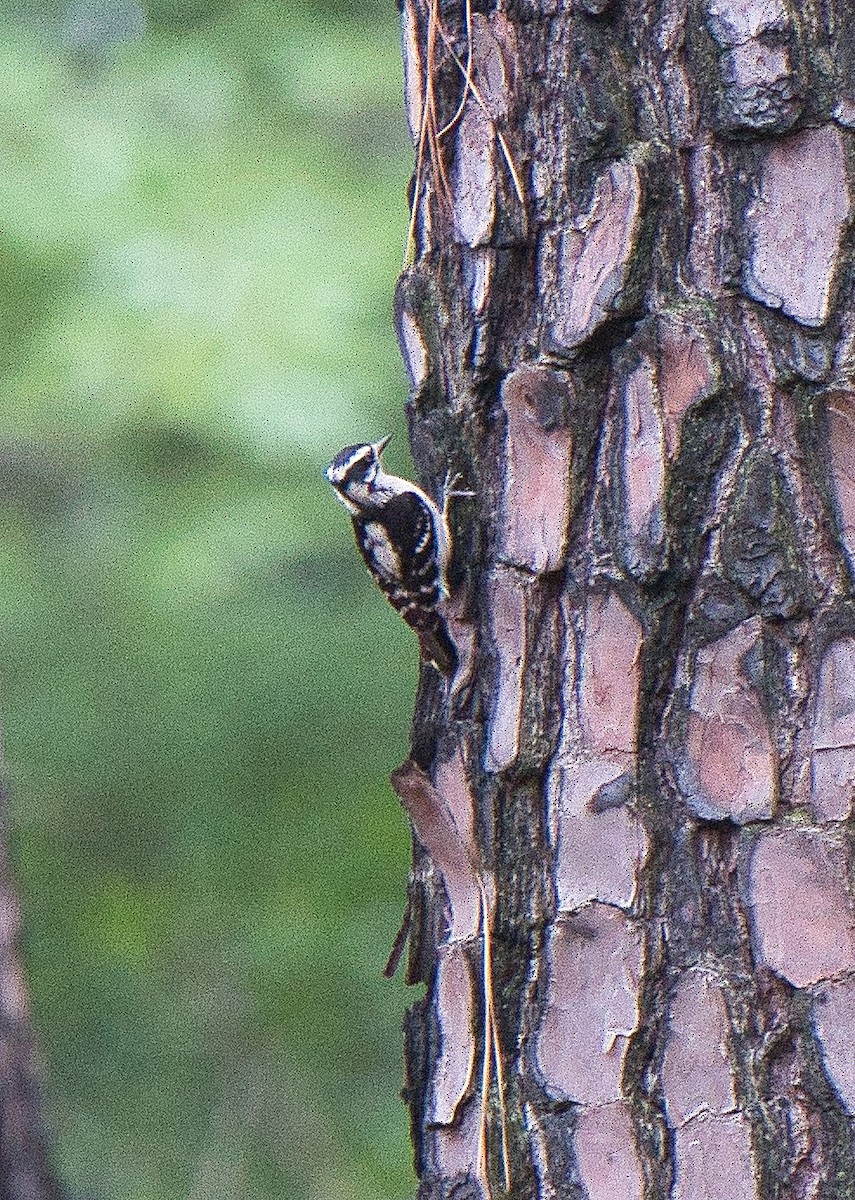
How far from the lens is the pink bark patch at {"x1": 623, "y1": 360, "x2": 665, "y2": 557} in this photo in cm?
185

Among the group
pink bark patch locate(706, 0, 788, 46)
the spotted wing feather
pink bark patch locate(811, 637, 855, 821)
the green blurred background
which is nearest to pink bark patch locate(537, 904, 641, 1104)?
pink bark patch locate(811, 637, 855, 821)

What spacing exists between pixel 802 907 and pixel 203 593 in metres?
3.39

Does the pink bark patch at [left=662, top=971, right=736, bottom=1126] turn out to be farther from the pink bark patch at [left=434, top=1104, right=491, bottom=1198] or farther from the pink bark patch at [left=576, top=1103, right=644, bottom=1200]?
the pink bark patch at [left=434, top=1104, right=491, bottom=1198]

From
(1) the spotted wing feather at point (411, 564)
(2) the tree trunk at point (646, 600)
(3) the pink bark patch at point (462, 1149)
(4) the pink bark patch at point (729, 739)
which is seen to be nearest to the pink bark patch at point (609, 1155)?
(2) the tree trunk at point (646, 600)

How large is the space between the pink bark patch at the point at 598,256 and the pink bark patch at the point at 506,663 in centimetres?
37

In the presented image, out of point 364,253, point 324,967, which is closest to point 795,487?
point 364,253

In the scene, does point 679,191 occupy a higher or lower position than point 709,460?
higher

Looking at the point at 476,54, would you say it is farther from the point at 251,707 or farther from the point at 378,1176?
the point at 378,1176

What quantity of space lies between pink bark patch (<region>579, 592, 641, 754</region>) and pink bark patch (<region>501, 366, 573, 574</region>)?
11cm

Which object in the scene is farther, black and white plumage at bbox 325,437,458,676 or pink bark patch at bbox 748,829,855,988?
black and white plumage at bbox 325,437,458,676

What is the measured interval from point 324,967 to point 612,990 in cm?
518

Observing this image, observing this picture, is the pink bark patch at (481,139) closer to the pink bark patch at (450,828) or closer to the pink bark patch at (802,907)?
the pink bark patch at (450,828)

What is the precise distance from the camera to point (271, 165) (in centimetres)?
450

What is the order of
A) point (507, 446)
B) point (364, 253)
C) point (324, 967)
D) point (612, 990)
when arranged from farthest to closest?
point (324, 967) → point (364, 253) → point (507, 446) → point (612, 990)
